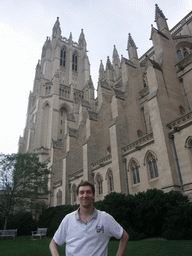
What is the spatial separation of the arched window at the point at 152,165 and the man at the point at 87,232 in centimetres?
1338

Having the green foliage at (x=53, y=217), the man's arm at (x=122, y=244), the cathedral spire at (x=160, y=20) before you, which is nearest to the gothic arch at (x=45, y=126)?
the green foliage at (x=53, y=217)

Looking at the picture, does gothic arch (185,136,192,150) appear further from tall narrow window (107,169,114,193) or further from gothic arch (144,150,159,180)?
tall narrow window (107,169,114,193)

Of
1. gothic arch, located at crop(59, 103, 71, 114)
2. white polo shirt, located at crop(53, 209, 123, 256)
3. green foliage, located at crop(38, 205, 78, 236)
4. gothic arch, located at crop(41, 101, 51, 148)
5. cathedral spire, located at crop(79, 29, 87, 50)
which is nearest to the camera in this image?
white polo shirt, located at crop(53, 209, 123, 256)

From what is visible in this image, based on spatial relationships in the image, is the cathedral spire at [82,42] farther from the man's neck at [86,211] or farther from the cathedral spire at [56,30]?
the man's neck at [86,211]

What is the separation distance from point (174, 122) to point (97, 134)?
10921 millimetres

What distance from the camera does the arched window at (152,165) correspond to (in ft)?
49.1

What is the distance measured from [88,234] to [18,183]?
21.9 m

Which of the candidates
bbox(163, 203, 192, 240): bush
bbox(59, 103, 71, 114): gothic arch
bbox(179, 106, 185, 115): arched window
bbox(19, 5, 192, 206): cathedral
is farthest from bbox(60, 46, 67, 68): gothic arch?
bbox(163, 203, 192, 240): bush

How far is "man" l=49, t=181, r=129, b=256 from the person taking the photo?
2.15 m

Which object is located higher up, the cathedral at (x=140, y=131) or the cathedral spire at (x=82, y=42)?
the cathedral spire at (x=82, y=42)

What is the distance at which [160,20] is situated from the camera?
21422 mm

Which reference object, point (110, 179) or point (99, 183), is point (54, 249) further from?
point (99, 183)

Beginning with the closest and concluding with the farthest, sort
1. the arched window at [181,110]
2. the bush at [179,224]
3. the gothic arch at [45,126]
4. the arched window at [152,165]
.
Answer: the bush at [179,224]
the arched window at [152,165]
the arched window at [181,110]
the gothic arch at [45,126]

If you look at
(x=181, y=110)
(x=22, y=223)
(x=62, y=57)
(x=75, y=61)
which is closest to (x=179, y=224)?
(x=181, y=110)
